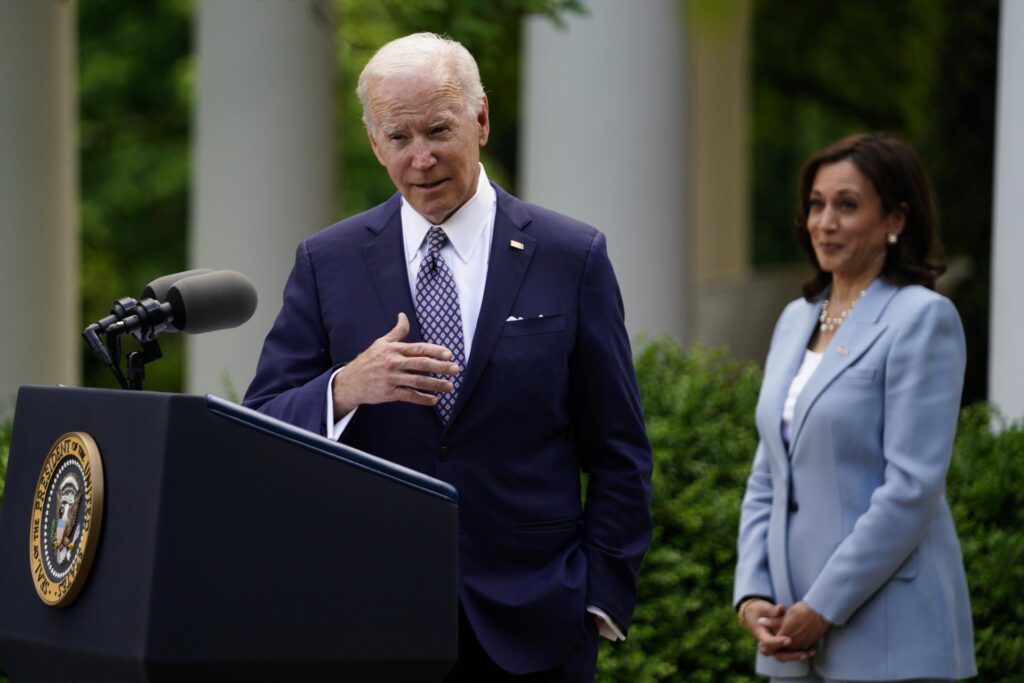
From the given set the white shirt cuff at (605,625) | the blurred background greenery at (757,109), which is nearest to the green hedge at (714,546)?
the white shirt cuff at (605,625)

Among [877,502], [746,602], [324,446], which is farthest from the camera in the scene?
[746,602]

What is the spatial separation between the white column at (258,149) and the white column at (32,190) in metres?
0.93

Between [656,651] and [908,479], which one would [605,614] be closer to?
[908,479]

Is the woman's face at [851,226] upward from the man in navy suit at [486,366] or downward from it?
upward

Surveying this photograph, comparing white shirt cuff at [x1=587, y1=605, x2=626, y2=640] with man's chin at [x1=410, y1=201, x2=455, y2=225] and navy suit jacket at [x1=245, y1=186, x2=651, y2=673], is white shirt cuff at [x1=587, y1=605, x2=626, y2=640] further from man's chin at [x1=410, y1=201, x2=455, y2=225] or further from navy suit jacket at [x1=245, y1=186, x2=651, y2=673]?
man's chin at [x1=410, y1=201, x2=455, y2=225]

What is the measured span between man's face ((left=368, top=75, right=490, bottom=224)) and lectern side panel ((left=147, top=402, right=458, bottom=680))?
0.82 meters

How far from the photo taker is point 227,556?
2.70 m

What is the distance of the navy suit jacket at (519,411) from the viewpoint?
11.6 feet

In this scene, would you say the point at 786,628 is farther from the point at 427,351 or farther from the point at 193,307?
the point at 193,307

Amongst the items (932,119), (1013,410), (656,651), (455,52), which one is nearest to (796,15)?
(932,119)

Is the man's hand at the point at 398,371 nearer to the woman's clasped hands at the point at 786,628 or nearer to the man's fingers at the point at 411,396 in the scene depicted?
the man's fingers at the point at 411,396

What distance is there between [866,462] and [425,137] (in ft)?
6.54

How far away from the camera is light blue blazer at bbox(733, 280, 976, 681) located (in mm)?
4680

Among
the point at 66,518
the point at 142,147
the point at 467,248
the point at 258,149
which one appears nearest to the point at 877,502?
the point at 467,248
